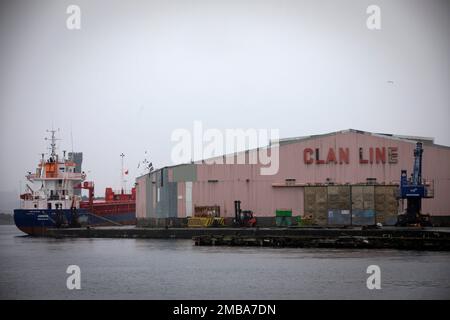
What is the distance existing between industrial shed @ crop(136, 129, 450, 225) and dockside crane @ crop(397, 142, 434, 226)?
102 inches

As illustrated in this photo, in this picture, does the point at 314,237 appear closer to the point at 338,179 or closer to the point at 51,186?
the point at 338,179

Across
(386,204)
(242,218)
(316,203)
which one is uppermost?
(316,203)

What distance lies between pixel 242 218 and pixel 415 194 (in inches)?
539

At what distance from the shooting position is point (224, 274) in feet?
127

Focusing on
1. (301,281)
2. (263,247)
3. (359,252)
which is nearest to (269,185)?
(263,247)

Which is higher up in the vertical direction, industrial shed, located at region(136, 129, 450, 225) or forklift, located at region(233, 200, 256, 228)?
industrial shed, located at region(136, 129, 450, 225)

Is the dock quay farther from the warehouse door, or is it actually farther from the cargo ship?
the cargo ship

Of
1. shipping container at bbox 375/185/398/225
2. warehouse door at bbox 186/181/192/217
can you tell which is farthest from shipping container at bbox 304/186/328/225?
warehouse door at bbox 186/181/192/217

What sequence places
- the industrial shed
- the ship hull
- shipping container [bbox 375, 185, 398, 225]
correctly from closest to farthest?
shipping container [bbox 375, 185, 398, 225] < the industrial shed < the ship hull

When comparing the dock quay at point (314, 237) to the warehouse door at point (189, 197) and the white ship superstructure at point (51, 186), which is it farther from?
the white ship superstructure at point (51, 186)

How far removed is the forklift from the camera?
62156 millimetres

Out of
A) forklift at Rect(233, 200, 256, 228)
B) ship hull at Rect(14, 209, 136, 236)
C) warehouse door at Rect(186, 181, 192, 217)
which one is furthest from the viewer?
ship hull at Rect(14, 209, 136, 236)

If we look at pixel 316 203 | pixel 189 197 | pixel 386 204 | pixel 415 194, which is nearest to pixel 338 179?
pixel 316 203
